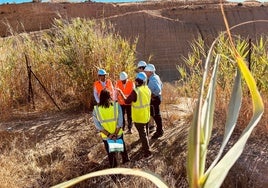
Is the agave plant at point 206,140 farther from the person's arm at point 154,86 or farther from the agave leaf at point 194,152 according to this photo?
the person's arm at point 154,86

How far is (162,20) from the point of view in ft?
101

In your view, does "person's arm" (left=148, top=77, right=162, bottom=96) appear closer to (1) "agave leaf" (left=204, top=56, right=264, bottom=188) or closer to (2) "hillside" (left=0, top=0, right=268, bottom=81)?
(1) "agave leaf" (left=204, top=56, right=264, bottom=188)

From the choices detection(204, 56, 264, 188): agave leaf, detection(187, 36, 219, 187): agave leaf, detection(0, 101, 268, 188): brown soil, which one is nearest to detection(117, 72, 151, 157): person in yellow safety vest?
detection(0, 101, 268, 188): brown soil

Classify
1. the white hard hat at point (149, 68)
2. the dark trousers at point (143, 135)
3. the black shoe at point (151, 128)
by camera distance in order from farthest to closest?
the black shoe at point (151, 128)
the white hard hat at point (149, 68)
the dark trousers at point (143, 135)

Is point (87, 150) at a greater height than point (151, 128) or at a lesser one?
lesser

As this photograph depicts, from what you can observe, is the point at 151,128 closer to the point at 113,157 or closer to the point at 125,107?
the point at 125,107

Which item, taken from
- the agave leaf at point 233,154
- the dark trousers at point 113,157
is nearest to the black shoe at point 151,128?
the dark trousers at point 113,157

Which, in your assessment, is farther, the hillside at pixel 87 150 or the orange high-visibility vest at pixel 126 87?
the orange high-visibility vest at pixel 126 87

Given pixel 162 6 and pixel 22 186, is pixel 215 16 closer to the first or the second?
pixel 162 6

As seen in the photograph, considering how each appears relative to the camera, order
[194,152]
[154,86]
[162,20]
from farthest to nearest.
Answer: [162,20] < [154,86] < [194,152]

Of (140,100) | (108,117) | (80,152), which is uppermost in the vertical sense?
(140,100)

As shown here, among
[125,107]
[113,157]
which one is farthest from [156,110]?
[113,157]

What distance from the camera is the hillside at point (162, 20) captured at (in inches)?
1118

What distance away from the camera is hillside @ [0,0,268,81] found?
28406 millimetres
